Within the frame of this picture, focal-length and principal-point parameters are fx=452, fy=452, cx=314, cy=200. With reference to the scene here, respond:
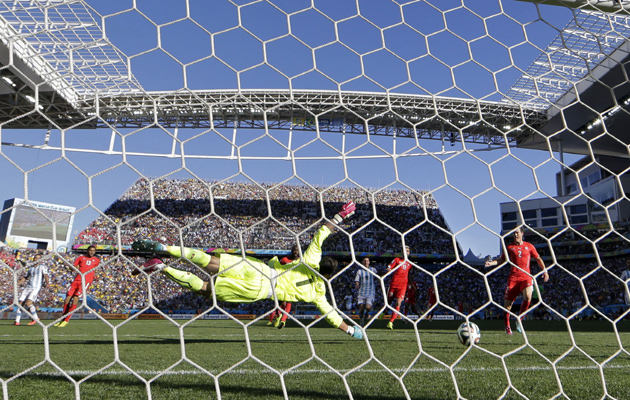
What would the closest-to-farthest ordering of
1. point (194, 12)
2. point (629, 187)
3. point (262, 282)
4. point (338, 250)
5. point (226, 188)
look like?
point (194, 12), point (262, 282), point (629, 187), point (338, 250), point (226, 188)

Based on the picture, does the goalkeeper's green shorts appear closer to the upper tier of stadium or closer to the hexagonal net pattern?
the hexagonal net pattern

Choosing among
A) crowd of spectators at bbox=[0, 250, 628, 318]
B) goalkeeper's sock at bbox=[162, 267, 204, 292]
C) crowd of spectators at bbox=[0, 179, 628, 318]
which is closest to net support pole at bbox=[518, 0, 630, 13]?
goalkeeper's sock at bbox=[162, 267, 204, 292]

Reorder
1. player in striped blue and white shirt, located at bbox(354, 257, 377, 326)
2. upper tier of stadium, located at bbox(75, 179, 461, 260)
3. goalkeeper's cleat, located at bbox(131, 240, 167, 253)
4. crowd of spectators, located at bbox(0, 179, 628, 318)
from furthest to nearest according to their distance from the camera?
upper tier of stadium, located at bbox(75, 179, 461, 260)
crowd of spectators, located at bbox(0, 179, 628, 318)
player in striped blue and white shirt, located at bbox(354, 257, 377, 326)
goalkeeper's cleat, located at bbox(131, 240, 167, 253)

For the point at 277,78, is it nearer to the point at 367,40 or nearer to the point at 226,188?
the point at 367,40

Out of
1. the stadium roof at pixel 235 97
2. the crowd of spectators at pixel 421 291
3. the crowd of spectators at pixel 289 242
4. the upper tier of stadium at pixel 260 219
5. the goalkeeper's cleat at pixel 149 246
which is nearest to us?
the stadium roof at pixel 235 97

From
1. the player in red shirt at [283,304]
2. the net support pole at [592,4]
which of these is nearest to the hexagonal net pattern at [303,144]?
the net support pole at [592,4]

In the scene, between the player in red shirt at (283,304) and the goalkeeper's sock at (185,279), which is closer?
the goalkeeper's sock at (185,279)

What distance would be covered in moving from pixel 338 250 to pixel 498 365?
1783 cm

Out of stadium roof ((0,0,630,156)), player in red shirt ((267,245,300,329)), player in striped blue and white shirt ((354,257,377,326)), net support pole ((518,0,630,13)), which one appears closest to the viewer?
stadium roof ((0,0,630,156))

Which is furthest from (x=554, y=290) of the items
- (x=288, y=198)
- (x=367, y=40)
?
(x=367, y=40)

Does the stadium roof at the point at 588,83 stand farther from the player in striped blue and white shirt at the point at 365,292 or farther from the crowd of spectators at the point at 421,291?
the crowd of spectators at the point at 421,291

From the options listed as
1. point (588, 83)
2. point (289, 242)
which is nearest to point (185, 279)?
point (588, 83)

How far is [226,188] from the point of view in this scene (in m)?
23.4

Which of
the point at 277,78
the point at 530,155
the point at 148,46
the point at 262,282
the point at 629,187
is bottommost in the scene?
the point at 629,187
